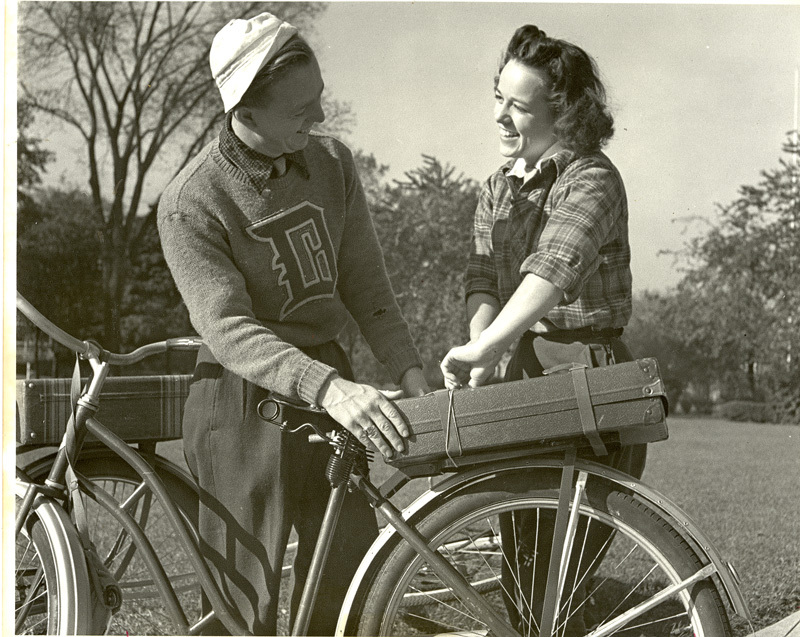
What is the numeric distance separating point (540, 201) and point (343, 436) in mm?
873

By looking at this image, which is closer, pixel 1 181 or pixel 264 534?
pixel 264 534

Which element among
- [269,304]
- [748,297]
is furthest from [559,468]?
[748,297]

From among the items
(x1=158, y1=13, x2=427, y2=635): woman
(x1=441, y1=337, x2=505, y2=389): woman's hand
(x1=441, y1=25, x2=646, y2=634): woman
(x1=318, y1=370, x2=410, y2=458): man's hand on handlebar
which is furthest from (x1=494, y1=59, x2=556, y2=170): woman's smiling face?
(x1=318, y1=370, x2=410, y2=458): man's hand on handlebar

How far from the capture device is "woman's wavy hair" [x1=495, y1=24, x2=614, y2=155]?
7.73 feet

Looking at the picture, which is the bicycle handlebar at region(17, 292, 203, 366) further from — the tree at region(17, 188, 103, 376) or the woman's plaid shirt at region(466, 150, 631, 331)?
the woman's plaid shirt at region(466, 150, 631, 331)

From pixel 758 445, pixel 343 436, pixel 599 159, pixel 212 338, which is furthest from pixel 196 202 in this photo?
pixel 758 445

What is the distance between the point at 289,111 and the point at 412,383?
0.87 m

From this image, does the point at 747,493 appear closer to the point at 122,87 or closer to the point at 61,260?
the point at 61,260

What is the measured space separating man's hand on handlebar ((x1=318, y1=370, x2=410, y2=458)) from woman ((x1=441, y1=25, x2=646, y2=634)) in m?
0.23

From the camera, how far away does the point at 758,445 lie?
447cm

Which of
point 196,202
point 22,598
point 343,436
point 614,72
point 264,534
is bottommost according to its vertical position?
point 22,598

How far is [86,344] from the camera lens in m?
2.39

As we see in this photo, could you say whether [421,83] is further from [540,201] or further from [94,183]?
[94,183]

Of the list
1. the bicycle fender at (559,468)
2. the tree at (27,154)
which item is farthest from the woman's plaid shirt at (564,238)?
the tree at (27,154)
